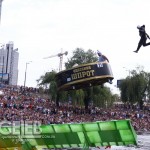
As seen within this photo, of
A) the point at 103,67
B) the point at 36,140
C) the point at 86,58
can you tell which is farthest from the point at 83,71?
the point at 36,140

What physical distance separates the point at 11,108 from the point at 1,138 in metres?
31.4

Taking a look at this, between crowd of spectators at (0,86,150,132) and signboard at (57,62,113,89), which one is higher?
signboard at (57,62,113,89)

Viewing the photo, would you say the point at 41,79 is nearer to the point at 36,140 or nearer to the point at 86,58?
the point at 86,58

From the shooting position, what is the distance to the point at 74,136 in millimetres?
21391

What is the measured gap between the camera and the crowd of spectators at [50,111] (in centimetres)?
5273

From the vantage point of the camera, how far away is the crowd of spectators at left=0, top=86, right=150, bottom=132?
173 feet

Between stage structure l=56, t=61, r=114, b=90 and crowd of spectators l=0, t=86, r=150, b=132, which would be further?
stage structure l=56, t=61, r=114, b=90

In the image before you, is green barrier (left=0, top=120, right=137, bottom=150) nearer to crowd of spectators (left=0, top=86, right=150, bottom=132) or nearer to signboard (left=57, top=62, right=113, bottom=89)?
crowd of spectators (left=0, top=86, right=150, bottom=132)

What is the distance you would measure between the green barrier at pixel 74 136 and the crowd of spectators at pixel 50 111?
2410 cm

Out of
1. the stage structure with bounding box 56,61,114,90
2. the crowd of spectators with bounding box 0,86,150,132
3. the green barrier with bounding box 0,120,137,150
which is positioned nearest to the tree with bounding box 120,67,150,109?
the crowd of spectators with bounding box 0,86,150,132

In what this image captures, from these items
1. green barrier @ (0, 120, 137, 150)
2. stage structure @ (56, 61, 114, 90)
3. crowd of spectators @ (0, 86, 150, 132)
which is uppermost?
stage structure @ (56, 61, 114, 90)

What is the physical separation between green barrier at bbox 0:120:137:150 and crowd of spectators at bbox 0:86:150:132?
24.1 metres

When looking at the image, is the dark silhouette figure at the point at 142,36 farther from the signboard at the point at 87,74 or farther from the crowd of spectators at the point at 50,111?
the signboard at the point at 87,74

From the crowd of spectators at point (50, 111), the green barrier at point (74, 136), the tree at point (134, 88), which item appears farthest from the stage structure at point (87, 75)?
the green barrier at point (74, 136)
